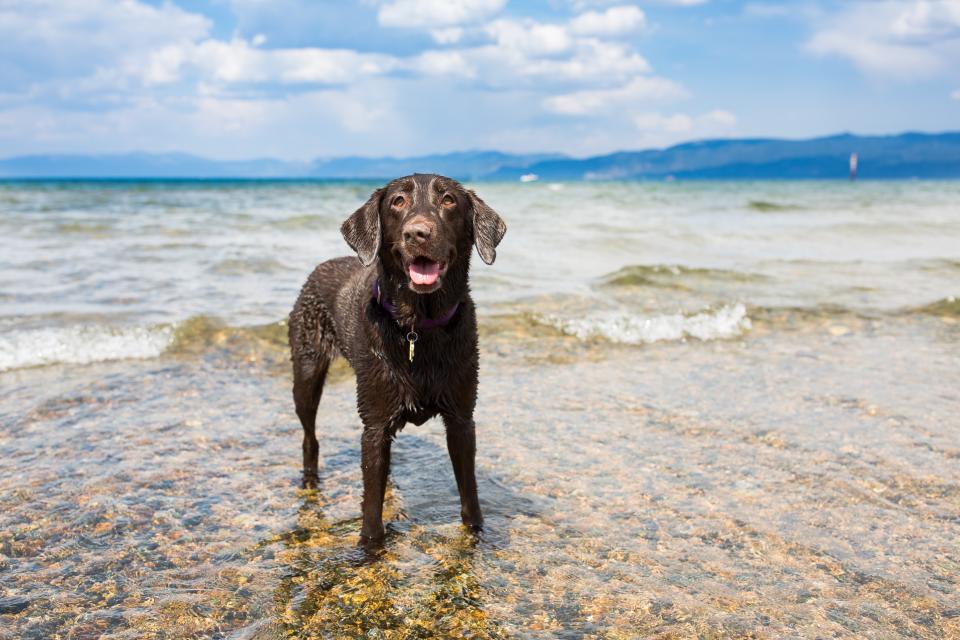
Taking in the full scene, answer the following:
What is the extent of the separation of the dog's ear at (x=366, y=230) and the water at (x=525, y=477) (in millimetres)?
1787

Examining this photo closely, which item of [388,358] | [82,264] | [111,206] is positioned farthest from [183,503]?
[111,206]

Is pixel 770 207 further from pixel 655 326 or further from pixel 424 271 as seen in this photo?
pixel 424 271

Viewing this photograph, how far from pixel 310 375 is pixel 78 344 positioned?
479 cm

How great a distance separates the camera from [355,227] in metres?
4.28

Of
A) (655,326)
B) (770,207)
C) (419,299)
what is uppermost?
(770,207)

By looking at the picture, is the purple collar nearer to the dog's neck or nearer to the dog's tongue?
the dog's neck

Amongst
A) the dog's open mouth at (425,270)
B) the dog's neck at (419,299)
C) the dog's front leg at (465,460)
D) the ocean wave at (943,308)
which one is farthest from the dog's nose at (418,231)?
the ocean wave at (943,308)

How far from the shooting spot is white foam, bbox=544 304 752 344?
32.6ft

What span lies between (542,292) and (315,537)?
8.51 meters

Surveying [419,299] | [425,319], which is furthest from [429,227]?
[425,319]

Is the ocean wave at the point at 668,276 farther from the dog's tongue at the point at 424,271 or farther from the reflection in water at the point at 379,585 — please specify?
the dog's tongue at the point at 424,271

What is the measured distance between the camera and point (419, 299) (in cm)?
419

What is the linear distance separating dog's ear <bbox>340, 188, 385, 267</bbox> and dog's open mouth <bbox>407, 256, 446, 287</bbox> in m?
0.29

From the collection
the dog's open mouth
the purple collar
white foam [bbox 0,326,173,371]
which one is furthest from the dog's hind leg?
white foam [bbox 0,326,173,371]
